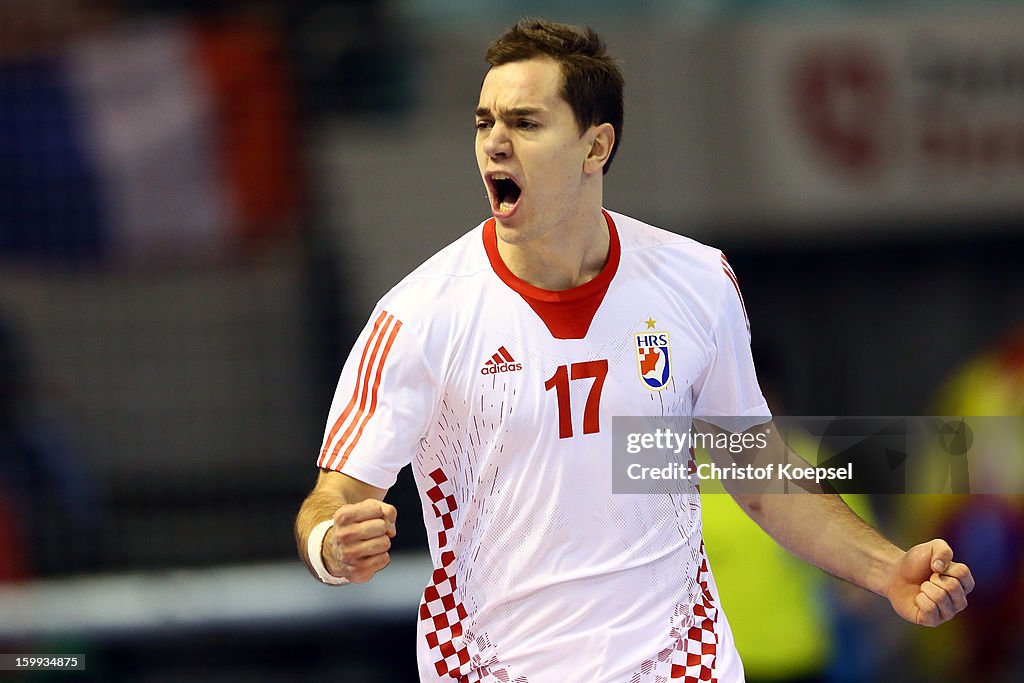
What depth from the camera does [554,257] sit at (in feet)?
14.7

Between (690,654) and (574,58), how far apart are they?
174cm

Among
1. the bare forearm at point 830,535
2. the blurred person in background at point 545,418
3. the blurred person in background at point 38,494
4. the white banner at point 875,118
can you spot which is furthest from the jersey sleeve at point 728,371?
the blurred person in background at point 38,494

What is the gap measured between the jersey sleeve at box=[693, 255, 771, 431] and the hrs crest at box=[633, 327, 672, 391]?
0.59 feet

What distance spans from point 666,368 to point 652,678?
879 millimetres

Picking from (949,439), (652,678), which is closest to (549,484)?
(652,678)

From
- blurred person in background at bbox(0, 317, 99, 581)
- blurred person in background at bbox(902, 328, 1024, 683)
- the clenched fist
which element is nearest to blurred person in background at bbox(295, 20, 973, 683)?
the clenched fist

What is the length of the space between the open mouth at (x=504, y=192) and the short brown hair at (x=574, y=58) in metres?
0.26

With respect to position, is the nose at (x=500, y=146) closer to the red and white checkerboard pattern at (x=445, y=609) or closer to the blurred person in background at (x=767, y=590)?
the red and white checkerboard pattern at (x=445, y=609)

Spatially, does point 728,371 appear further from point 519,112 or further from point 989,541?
point 989,541

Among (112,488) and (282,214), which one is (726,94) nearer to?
(282,214)

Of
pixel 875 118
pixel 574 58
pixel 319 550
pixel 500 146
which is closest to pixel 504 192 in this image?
pixel 500 146

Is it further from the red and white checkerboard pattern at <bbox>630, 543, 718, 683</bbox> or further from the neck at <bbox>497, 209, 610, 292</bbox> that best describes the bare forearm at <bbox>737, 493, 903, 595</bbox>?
the neck at <bbox>497, 209, 610, 292</bbox>

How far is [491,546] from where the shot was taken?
4.43 m

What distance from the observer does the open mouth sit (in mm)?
4336
